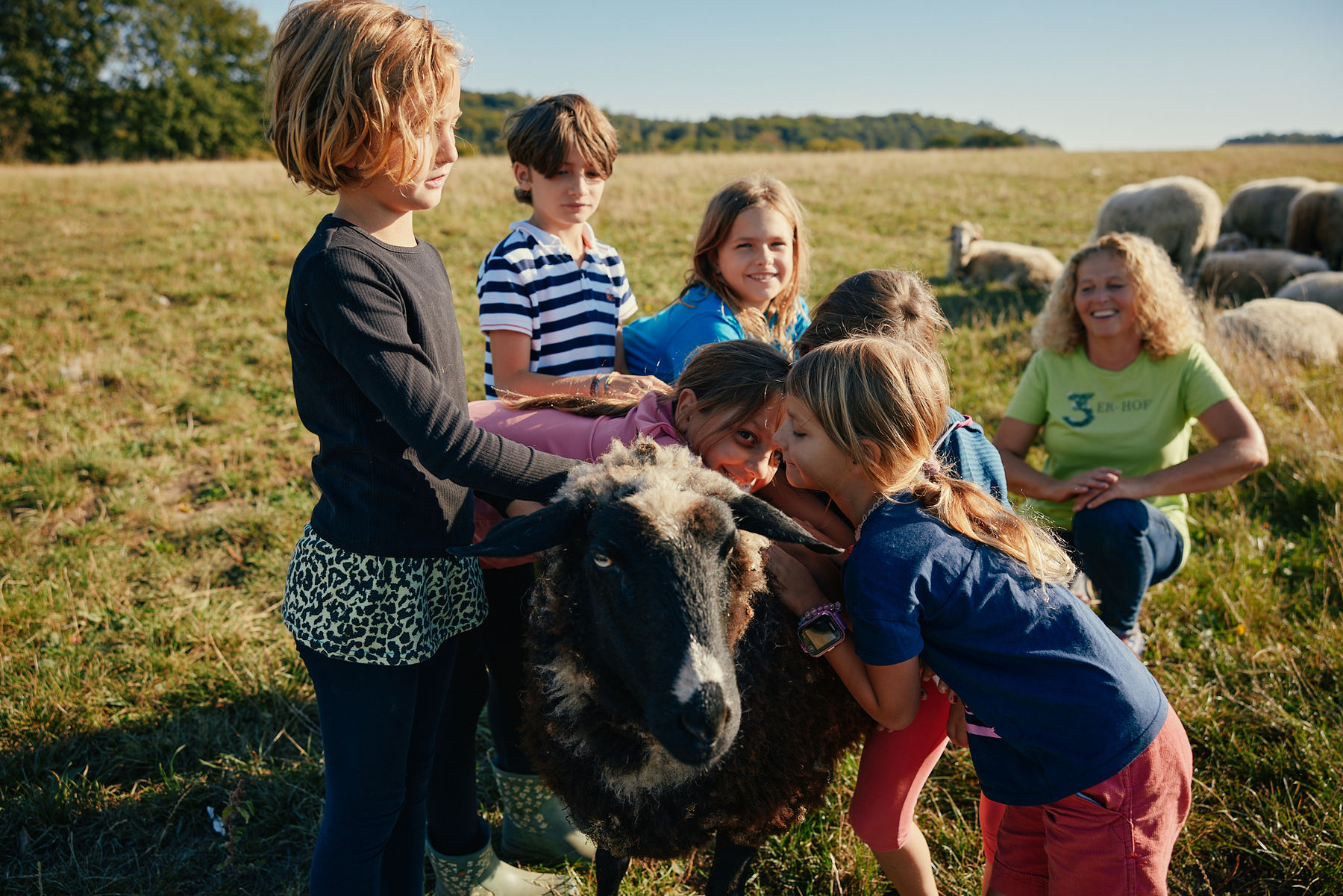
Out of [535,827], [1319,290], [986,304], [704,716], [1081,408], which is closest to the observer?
[704,716]

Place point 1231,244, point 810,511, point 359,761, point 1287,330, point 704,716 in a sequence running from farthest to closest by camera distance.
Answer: point 1231,244 → point 1287,330 → point 810,511 → point 359,761 → point 704,716

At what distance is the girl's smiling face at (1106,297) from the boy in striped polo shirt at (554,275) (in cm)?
276

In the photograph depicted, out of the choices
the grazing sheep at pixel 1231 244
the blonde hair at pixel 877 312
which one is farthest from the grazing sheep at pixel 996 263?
the blonde hair at pixel 877 312

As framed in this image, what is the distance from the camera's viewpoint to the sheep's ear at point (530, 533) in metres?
2.08

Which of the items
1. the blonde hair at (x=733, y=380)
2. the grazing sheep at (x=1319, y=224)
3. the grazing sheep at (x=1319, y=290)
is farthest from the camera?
the grazing sheep at (x=1319, y=224)

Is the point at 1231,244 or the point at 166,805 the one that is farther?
the point at 1231,244

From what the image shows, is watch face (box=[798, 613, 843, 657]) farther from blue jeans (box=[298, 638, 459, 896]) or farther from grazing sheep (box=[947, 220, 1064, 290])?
grazing sheep (box=[947, 220, 1064, 290])

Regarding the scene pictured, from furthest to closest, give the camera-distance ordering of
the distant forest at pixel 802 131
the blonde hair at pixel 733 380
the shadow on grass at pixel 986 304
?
the distant forest at pixel 802 131 → the shadow on grass at pixel 986 304 → the blonde hair at pixel 733 380

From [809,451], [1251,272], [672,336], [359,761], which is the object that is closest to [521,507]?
[359,761]

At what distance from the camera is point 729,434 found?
2.72 meters

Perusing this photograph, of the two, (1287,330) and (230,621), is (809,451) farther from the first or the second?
(1287,330)

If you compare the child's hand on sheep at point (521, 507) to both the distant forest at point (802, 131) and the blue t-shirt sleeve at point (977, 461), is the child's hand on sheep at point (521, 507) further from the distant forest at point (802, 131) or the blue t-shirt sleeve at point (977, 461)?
the distant forest at point (802, 131)

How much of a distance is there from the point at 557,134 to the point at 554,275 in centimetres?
63

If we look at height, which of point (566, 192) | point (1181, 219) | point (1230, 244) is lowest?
point (1230, 244)
